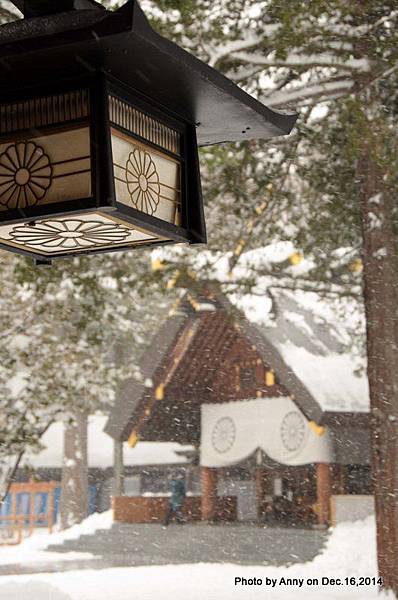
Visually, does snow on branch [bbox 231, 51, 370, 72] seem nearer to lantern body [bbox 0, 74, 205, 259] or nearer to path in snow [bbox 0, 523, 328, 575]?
lantern body [bbox 0, 74, 205, 259]

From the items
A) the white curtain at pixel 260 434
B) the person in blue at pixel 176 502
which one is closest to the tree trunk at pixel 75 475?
the person in blue at pixel 176 502

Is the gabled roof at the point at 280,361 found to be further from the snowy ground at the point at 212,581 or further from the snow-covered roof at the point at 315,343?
the snowy ground at the point at 212,581

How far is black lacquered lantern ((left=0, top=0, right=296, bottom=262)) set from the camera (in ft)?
6.37

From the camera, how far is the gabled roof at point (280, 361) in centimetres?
1509

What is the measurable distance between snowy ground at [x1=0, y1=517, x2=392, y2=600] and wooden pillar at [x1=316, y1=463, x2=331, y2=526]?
1485 mm

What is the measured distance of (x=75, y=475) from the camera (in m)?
24.0

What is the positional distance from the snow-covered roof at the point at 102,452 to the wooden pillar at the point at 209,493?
18.5 ft

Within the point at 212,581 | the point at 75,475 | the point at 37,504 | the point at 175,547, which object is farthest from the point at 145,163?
the point at 37,504

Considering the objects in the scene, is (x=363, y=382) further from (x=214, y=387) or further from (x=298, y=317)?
(x=214, y=387)

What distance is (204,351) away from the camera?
713 inches

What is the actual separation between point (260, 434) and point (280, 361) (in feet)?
→ 8.07

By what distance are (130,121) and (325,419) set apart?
43.5ft

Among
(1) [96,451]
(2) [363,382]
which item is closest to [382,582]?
(2) [363,382]

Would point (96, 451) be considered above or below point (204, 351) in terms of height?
below
